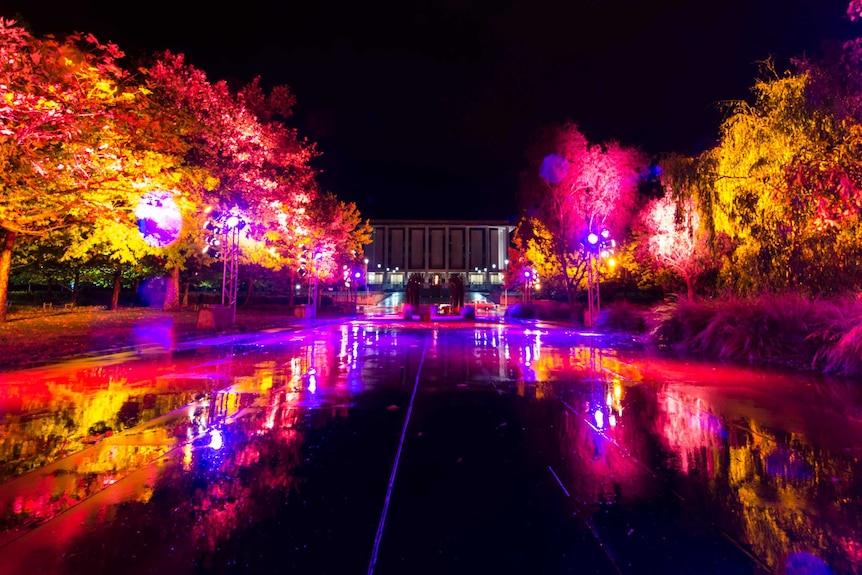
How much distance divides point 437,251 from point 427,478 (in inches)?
4981

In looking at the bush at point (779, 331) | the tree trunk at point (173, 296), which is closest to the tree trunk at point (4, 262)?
the tree trunk at point (173, 296)

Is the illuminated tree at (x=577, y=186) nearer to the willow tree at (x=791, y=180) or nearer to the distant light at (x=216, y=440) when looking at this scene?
the willow tree at (x=791, y=180)

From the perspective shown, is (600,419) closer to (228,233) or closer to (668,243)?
(228,233)

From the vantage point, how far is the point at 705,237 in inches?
924

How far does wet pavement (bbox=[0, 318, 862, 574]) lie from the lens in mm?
3029

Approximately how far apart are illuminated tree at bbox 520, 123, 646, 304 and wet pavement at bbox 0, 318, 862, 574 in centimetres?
2511

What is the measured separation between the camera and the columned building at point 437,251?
127m

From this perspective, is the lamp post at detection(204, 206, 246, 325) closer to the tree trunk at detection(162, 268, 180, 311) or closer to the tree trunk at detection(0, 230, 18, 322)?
the tree trunk at detection(162, 268, 180, 311)

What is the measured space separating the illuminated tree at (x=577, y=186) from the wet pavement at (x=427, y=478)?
25.1 meters

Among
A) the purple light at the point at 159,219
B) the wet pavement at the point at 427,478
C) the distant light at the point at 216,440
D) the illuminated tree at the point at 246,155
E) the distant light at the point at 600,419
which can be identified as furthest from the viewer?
the illuminated tree at the point at 246,155

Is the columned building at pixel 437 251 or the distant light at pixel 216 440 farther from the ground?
the columned building at pixel 437 251

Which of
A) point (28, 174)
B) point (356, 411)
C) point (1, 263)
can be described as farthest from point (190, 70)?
point (356, 411)

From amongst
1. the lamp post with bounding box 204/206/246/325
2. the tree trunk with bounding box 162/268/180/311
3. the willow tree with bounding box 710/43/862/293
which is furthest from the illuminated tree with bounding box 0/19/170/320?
the tree trunk with bounding box 162/268/180/311

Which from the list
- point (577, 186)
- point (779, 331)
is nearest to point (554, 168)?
point (577, 186)
